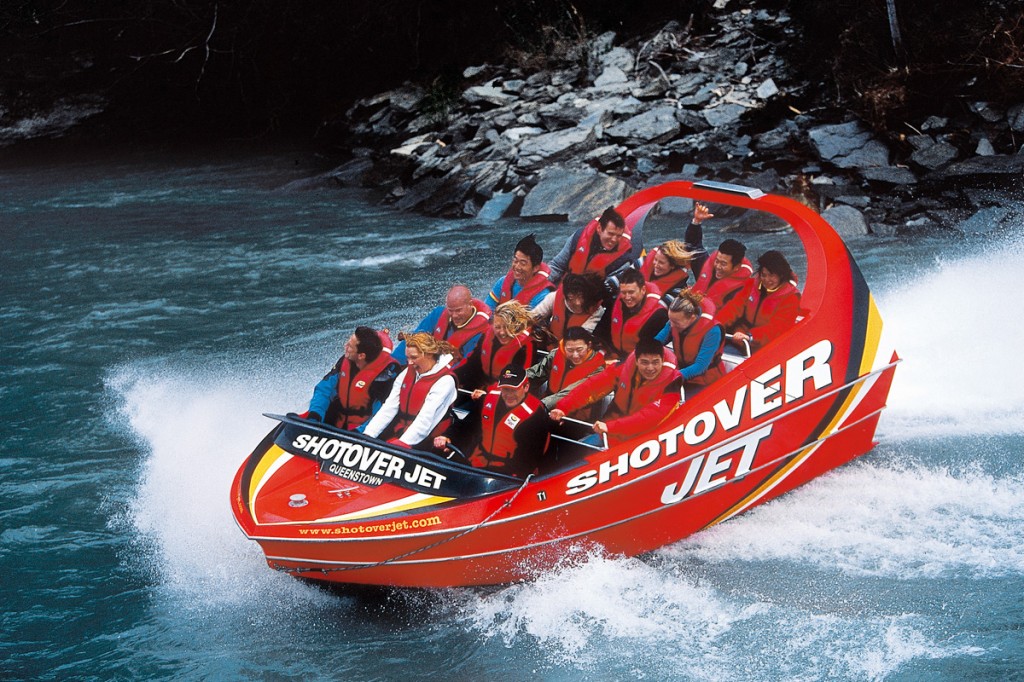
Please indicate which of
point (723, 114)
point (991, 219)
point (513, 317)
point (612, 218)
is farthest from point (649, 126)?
point (513, 317)

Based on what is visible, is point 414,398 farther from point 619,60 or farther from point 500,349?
point 619,60

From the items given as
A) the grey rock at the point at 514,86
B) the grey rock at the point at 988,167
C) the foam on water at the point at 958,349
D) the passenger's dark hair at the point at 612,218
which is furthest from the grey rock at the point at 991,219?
the grey rock at the point at 514,86

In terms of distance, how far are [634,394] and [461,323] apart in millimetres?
1452

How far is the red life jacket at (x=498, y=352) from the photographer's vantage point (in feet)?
22.4

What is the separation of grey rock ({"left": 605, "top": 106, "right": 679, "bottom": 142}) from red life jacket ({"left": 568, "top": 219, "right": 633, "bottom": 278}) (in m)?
8.16

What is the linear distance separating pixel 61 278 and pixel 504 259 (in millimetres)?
5930

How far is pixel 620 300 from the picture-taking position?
7.38 meters

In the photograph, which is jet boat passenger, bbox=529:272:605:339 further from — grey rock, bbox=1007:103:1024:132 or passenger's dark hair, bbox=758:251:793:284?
grey rock, bbox=1007:103:1024:132

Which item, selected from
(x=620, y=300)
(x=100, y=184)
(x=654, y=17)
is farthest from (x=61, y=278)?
(x=654, y=17)

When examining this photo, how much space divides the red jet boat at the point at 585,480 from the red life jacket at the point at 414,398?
264 millimetres

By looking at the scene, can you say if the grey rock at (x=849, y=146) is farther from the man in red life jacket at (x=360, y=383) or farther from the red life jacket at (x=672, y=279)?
the man in red life jacket at (x=360, y=383)

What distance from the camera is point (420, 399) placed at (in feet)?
21.4

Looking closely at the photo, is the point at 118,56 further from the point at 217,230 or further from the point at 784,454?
the point at 784,454

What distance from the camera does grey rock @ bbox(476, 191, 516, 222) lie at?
15516mm
